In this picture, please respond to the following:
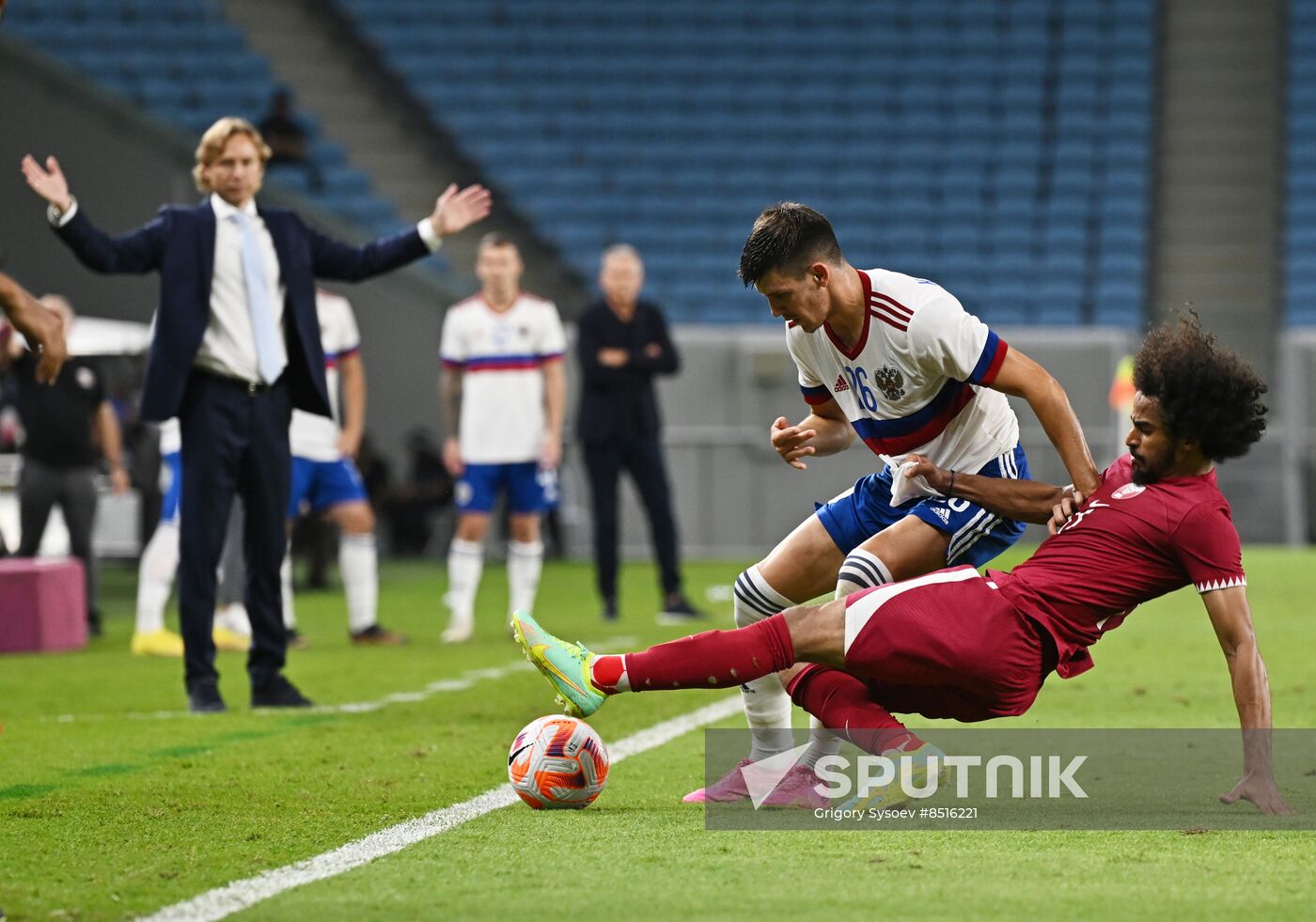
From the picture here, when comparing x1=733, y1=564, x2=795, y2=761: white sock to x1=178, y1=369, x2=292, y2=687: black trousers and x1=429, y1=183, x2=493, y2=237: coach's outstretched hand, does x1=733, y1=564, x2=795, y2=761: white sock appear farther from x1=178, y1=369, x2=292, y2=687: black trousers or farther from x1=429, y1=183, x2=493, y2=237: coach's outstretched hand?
x1=178, y1=369, x2=292, y2=687: black trousers

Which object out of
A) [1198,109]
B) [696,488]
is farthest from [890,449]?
[1198,109]

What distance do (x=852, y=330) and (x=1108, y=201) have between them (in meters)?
17.6

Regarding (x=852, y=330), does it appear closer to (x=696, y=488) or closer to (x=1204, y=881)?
(x=1204, y=881)

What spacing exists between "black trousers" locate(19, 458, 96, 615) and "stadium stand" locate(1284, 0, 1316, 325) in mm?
14304

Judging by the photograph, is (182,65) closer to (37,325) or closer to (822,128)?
(822,128)

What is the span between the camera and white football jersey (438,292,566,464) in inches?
389

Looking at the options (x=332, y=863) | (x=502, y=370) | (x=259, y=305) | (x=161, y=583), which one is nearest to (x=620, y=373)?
(x=502, y=370)

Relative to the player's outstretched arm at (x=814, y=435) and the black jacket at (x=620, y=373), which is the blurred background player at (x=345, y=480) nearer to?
the black jacket at (x=620, y=373)

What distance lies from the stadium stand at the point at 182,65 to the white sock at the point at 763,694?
16.1m

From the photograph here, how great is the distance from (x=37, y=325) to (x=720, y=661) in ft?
7.85

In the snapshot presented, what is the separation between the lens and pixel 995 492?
460cm

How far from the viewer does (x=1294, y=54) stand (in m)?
21.8

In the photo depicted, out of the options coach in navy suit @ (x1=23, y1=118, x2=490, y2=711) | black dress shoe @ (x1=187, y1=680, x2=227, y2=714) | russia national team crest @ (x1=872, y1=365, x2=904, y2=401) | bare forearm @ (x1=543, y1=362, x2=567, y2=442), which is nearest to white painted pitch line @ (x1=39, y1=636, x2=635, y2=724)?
black dress shoe @ (x1=187, y1=680, x2=227, y2=714)

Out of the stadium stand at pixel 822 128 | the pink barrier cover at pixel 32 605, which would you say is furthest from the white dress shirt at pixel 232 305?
the stadium stand at pixel 822 128
